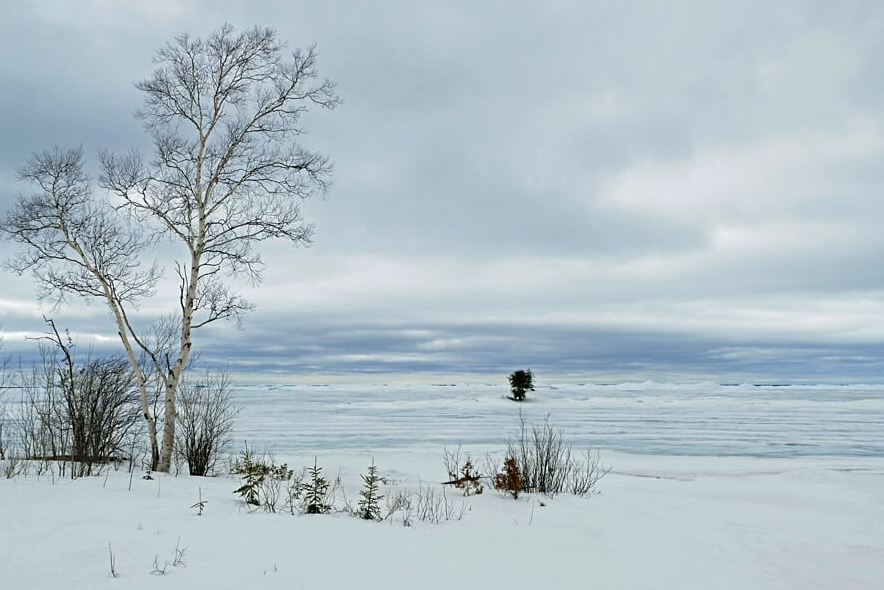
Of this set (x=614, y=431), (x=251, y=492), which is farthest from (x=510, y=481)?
(x=614, y=431)

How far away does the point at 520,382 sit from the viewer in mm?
52281

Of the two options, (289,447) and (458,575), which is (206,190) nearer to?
(458,575)

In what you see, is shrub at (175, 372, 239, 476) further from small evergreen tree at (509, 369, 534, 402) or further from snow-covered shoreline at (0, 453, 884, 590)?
small evergreen tree at (509, 369, 534, 402)

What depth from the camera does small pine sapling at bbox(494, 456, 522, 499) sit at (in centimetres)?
988

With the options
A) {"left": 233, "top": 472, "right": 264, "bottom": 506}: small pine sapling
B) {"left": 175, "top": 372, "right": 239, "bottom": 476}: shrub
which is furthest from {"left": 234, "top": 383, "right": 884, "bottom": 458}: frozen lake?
{"left": 233, "top": 472, "right": 264, "bottom": 506}: small pine sapling

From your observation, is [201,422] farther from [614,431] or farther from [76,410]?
[614,431]

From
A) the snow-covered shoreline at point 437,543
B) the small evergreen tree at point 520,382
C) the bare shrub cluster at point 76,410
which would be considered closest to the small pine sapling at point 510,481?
the snow-covered shoreline at point 437,543

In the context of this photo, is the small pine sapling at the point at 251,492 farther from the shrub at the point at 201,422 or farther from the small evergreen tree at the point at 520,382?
the small evergreen tree at the point at 520,382

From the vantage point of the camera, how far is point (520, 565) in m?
5.89

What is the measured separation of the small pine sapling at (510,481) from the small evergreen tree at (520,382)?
42247 millimetres

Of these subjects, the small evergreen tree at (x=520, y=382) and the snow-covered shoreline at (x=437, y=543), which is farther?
the small evergreen tree at (x=520, y=382)

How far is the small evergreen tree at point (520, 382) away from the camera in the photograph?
52.2 metres

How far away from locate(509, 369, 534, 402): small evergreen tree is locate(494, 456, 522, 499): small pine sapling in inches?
1663

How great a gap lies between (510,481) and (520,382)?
42.9 metres
